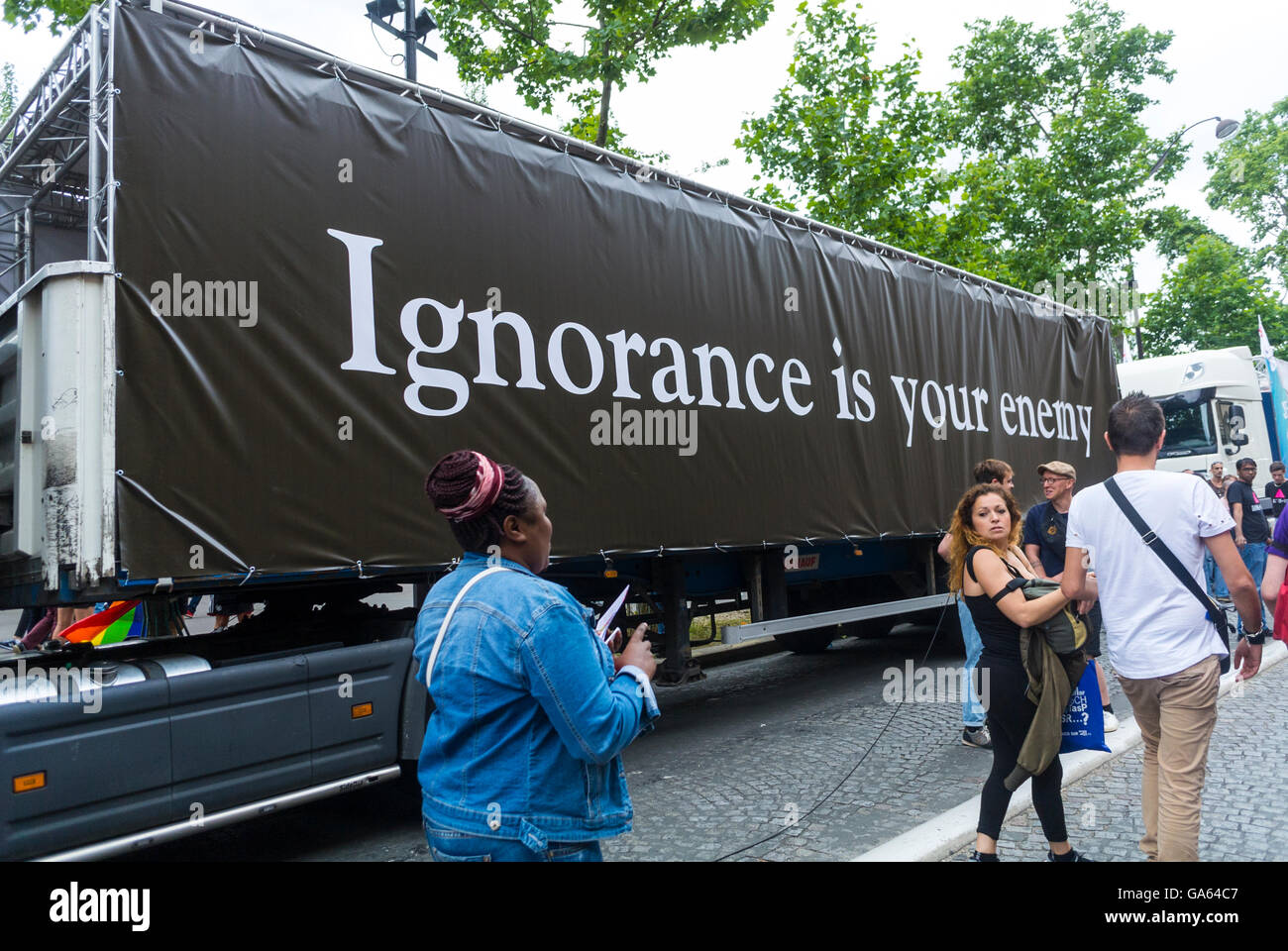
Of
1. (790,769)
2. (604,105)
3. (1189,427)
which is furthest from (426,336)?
(1189,427)

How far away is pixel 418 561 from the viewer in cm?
488

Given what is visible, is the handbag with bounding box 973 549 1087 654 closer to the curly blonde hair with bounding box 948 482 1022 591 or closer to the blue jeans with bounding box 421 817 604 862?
the curly blonde hair with bounding box 948 482 1022 591

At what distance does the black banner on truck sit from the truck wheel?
2471mm

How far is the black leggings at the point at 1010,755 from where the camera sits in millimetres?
3721

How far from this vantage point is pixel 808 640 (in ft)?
34.1

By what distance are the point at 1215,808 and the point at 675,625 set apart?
3367 millimetres

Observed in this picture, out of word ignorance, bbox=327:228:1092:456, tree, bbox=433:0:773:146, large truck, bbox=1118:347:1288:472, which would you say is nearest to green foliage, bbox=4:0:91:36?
tree, bbox=433:0:773:146

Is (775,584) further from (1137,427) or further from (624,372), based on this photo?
(1137,427)

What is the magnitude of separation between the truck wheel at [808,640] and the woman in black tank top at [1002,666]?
626 centimetres

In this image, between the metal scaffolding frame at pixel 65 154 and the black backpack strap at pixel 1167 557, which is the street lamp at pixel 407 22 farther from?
the black backpack strap at pixel 1167 557

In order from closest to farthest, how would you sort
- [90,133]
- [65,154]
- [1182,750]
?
[1182,750], [90,133], [65,154]

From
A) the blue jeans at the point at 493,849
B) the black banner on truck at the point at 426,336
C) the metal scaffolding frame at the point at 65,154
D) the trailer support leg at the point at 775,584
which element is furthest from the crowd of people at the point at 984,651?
the metal scaffolding frame at the point at 65,154

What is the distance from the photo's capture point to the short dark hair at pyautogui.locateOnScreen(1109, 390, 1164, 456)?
3.51m

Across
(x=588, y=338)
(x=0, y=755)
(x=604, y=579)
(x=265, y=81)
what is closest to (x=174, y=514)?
(x=0, y=755)
